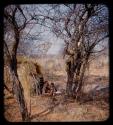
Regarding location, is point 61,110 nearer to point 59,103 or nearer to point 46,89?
point 59,103

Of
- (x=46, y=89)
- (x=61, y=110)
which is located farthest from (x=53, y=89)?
(x=61, y=110)

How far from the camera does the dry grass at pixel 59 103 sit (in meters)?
2.05

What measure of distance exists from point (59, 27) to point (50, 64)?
27cm

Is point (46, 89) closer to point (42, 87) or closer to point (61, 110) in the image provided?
point (42, 87)

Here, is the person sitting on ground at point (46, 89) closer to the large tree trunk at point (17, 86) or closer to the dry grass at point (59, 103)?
the dry grass at point (59, 103)

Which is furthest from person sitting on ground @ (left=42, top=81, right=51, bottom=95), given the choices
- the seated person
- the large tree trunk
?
the large tree trunk

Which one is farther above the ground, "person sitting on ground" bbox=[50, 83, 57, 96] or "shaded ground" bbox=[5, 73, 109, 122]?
"person sitting on ground" bbox=[50, 83, 57, 96]

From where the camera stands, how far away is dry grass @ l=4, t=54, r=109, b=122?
2.05m

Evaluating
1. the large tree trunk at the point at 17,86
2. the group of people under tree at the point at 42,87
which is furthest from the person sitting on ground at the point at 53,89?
the large tree trunk at the point at 17,86

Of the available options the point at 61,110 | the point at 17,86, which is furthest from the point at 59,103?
the point at 17,86

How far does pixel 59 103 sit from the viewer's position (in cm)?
209

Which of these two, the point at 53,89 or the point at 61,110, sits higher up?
the point at 53,89

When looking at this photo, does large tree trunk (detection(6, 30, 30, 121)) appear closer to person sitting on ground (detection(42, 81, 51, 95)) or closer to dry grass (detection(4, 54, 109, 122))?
dry grass (detection(4, 54, 109, 122))

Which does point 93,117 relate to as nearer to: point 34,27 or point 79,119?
point 79,119
